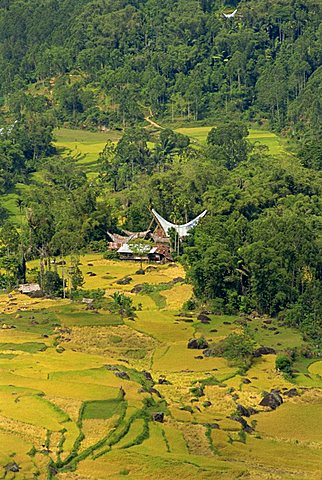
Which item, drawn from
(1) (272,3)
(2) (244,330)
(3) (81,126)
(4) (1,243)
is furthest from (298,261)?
(1) (272,3)

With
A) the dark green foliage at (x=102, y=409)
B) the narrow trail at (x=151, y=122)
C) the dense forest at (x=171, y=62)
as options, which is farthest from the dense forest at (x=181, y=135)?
the dark green foliage at (x=102, y=409)

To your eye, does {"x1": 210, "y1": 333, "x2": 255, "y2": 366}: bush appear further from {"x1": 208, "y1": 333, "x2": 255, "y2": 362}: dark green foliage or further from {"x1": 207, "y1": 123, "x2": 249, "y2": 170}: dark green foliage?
{"x1": 207, "y1": 123, "x2": 249, "y2": 170}: dark green foliage

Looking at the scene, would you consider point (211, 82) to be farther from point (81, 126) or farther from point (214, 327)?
point (214, 327)

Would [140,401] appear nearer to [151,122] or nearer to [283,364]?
[283,364]

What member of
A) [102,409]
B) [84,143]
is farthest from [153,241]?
[84,143]

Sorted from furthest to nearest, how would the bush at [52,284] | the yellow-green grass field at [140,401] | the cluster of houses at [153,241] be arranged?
the cluster of houses at [153,241] → the bush at [52,284] → the yellow-green grass field at [140,401]

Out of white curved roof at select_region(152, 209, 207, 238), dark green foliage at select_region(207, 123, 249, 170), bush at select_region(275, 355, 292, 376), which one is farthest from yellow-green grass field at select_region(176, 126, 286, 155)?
bush at select_region(275, 355, 292, 376)

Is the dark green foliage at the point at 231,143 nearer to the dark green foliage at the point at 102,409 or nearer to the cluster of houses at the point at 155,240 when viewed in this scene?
the cluster of houses at the point at 155,240
